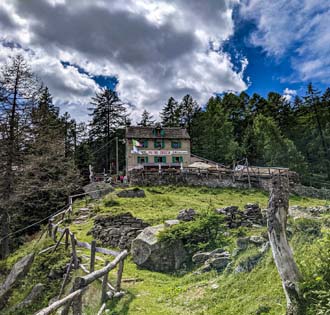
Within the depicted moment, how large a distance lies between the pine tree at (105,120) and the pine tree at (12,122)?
84.2 feet

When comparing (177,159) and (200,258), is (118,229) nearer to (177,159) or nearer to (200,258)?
(200,258)

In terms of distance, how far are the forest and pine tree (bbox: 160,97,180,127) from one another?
17cm

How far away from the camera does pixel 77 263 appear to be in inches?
333

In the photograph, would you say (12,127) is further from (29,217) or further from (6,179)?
(29,217)

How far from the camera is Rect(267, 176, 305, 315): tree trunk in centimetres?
358

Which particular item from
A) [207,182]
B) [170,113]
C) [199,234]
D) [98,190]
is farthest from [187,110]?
[199,234]

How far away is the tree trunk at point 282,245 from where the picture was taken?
3582 mm

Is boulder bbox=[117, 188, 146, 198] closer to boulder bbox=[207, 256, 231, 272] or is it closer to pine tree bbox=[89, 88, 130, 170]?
boulder bbox=[207, 256, 231, 272]

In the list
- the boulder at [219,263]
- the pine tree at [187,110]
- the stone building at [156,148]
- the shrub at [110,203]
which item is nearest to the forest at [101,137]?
the pine tree at [187,110]

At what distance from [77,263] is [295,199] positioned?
19.4 meters

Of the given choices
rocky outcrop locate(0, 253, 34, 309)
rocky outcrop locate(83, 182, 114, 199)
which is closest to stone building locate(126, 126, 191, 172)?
rocky outcrop locate(83, 182, 114, 199)

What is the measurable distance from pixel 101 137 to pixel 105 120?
8.74ft

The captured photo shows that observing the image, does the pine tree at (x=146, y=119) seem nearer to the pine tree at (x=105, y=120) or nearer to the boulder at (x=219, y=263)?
the pine tree at (x=105, y=120)

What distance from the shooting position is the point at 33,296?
26.9ft
